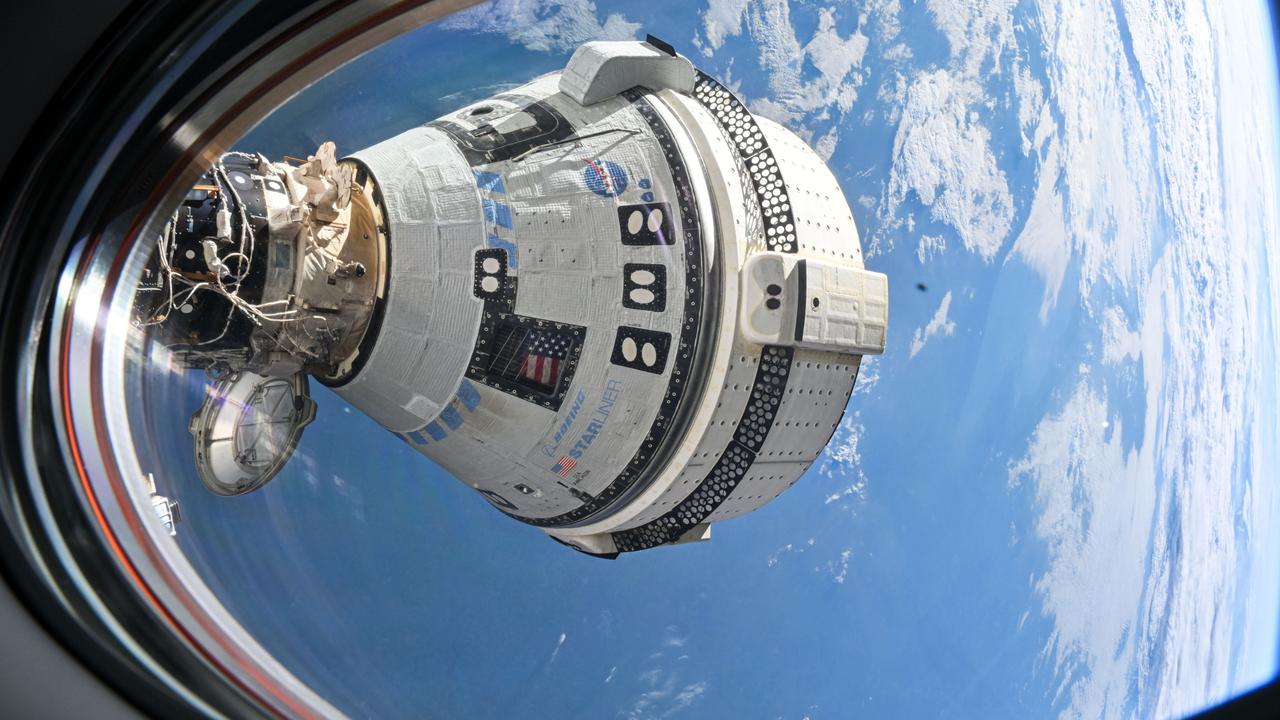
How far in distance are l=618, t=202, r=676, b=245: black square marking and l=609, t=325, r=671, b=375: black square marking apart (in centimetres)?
Result: 71

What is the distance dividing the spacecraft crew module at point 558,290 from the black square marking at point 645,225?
0.02 meters

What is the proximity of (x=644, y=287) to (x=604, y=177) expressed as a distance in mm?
952

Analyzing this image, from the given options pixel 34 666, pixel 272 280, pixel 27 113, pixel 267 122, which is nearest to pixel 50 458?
pixel 34 666

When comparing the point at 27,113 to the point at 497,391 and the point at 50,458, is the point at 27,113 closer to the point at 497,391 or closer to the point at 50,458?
the point at 50,458

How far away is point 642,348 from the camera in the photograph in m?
5.71

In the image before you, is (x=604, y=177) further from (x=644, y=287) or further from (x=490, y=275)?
(x=490, y=275)

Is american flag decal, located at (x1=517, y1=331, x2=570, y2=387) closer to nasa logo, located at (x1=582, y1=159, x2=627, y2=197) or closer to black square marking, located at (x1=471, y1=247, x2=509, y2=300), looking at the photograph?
black square marking, located at (x1=471, y1=247, x2=509, y2=300)

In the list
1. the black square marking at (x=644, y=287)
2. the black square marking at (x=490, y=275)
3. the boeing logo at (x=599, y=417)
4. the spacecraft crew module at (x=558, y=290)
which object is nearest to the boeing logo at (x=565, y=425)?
the spacecraft crew module at (x=558, y=290)

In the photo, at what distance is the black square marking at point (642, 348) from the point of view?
5.69 m

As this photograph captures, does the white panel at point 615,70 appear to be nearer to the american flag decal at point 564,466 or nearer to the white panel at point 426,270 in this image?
the white panel at point 426,270

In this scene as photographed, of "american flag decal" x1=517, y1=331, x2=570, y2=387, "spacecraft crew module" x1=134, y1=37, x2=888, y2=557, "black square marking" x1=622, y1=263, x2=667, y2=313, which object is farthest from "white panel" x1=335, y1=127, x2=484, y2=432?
"black square marking" x1=622, y1=263, x2=667, y2=313

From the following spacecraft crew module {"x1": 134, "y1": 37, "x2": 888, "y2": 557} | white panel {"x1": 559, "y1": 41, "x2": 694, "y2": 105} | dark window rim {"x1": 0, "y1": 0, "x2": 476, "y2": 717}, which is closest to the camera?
dark window rim {"x1": 0, "y1": 0, "x2": 476, "y2": 717}

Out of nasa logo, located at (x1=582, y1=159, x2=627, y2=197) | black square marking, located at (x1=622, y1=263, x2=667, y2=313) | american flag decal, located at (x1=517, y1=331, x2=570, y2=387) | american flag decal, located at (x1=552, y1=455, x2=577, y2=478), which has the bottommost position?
american flag decal, located at (x1=552, y1=455, x2=577, y2=478)

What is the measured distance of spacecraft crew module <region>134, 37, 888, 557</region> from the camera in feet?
18.4
